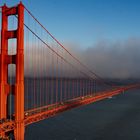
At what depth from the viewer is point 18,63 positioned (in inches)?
859

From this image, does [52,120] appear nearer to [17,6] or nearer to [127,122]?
[127,122]

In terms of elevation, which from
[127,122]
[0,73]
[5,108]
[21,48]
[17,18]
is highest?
[17,18]

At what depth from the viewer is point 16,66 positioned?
21.9m

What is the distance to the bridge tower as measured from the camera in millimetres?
21859

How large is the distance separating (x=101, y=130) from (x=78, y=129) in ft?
11.6

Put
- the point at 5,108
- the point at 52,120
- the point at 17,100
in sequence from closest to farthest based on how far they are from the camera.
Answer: the point at 17,100 < the point at 5,108 < the point at 52,120

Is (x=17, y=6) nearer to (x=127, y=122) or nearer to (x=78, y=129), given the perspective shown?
(x=78, y=129)

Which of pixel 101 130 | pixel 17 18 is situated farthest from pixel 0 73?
pixel 101 130

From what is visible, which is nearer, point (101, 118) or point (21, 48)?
point (21, 48)

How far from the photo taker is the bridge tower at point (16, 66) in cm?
2186

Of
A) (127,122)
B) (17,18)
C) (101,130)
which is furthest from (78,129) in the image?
(17,18)

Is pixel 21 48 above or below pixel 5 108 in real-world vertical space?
above

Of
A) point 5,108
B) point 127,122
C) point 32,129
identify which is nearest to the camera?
point 5,108

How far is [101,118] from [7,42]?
36.3 meters
